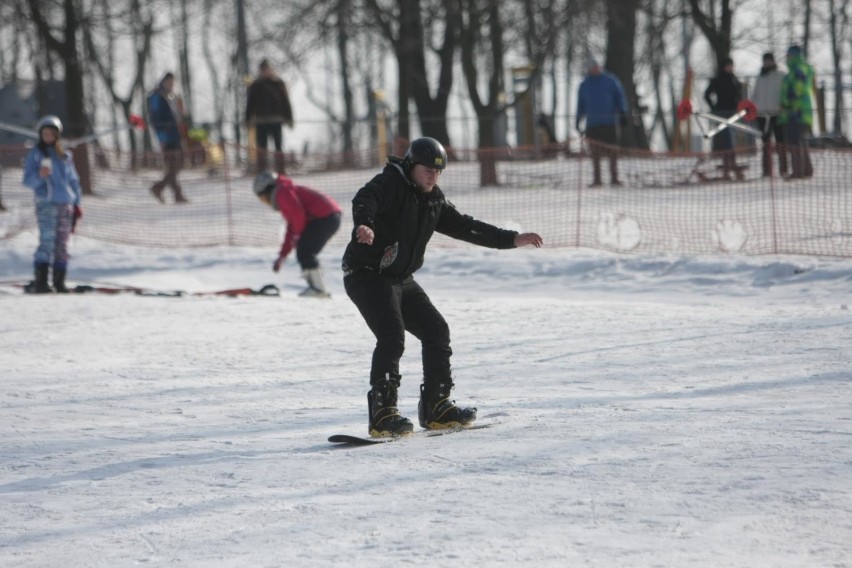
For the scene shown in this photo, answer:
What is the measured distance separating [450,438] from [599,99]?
43.7 ft

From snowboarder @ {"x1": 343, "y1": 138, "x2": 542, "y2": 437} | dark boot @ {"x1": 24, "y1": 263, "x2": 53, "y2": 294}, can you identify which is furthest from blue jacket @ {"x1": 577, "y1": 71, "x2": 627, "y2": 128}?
snowboarder @ {"x1": 343, "y1": 138, "x2": 542, "y2": 437}

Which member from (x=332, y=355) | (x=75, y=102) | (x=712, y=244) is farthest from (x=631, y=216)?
(x=75, y=102)

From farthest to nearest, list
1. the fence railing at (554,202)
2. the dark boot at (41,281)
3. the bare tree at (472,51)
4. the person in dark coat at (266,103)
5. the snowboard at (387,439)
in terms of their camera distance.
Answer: the bare tree at (472,51)
the person in dark coat at (266,103)
the fence railing at (554,202)
the dark boot at (41,281)
the snowboard at (387,439)

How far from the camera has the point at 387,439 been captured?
6.29 metres

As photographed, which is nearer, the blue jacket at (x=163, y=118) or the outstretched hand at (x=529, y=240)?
the outstretched hand at (x=529, y=240)

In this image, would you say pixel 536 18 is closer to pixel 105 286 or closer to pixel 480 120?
pixel 480 120

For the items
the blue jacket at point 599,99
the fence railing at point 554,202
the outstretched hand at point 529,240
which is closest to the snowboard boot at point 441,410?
the outstretched hand at point 529,240

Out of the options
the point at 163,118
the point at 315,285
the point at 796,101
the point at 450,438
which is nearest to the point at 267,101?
the point at 163,118

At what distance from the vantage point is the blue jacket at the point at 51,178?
41.1 ft

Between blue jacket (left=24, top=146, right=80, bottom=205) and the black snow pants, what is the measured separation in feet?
22.8

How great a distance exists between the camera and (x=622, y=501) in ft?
16.1

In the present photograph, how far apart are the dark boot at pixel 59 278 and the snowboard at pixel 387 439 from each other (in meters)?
7.27

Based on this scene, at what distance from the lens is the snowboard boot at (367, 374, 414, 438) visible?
6.32m

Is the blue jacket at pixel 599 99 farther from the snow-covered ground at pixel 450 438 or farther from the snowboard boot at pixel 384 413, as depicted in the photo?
the snowboard boot at pixel 384 413
